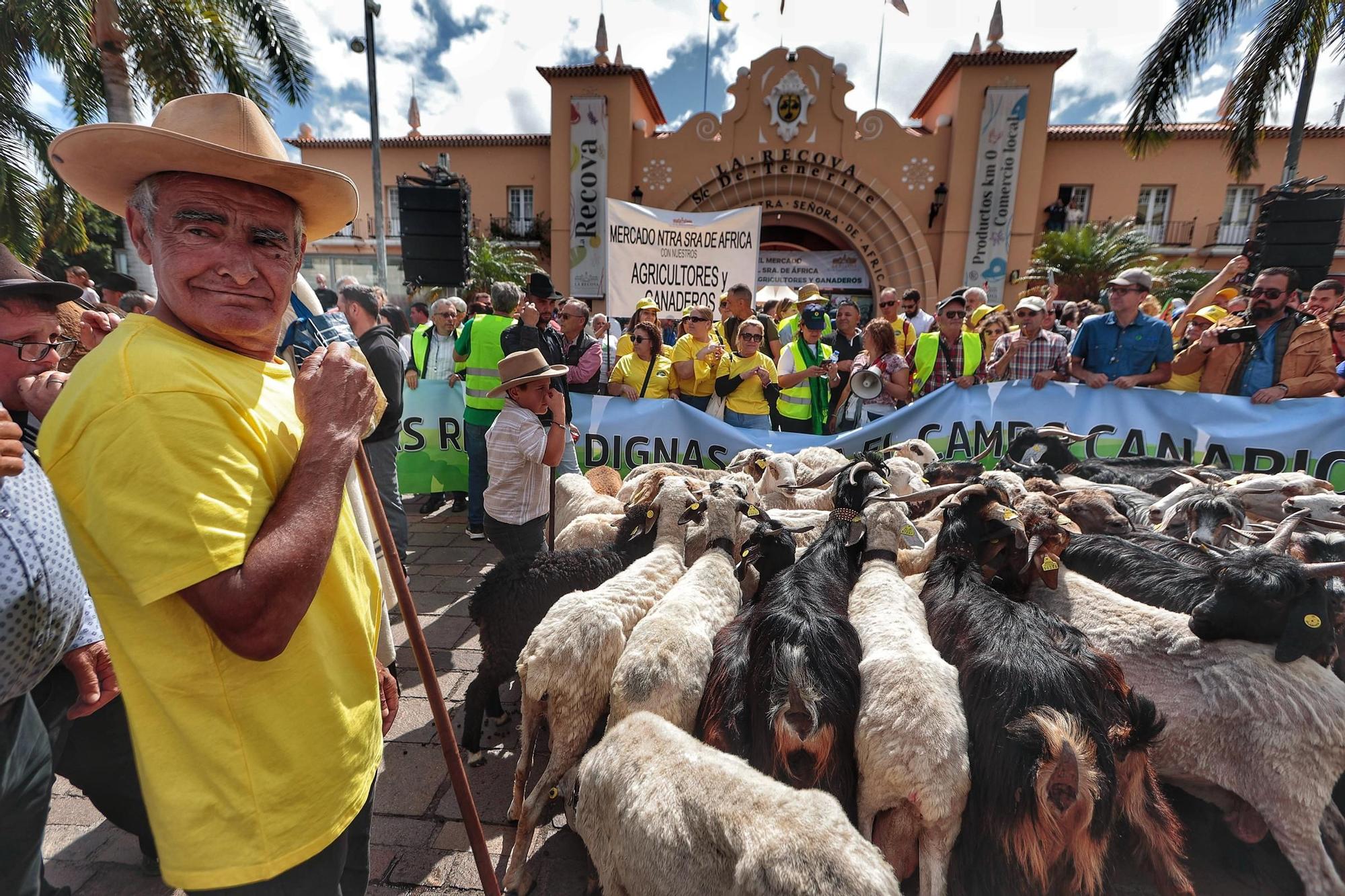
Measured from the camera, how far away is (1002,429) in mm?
5785

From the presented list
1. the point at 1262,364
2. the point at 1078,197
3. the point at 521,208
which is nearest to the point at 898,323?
the point at 1262,364

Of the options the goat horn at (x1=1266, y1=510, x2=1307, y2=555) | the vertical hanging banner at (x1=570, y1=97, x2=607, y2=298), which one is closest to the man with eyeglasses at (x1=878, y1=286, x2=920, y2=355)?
the goat horn at (x1=1266, y1=510, x2=1307, y2=555)

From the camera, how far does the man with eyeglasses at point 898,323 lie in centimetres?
781

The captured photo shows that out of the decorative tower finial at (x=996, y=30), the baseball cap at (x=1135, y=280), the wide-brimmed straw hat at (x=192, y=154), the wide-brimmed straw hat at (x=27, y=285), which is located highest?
the decorative tower finial at (x=996, y=30)

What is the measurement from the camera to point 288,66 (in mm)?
11742

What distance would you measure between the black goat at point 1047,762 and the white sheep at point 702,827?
2.43 feet

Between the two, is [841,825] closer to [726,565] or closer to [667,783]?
[667,783]

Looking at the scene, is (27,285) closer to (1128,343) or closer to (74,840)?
(74,840)

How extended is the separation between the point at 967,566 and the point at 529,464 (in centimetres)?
257

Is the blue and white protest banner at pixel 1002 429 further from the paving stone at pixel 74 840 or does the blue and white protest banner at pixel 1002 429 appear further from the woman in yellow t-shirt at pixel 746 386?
the paving stone at pixel 74 840

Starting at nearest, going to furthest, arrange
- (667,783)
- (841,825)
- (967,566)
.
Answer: (841,825) < (667,783) < (967,566)

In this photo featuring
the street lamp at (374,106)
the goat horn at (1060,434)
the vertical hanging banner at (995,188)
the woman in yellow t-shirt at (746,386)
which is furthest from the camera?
the vertical hanging banner at (995,188)

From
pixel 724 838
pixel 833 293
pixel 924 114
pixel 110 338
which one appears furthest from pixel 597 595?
pixel 924 114

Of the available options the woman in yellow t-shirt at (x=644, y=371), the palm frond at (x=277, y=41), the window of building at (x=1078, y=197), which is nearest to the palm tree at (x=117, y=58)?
the palm frond at (x=277, y=41)
